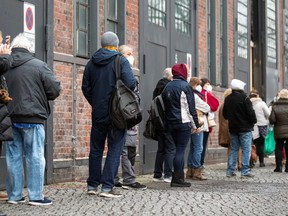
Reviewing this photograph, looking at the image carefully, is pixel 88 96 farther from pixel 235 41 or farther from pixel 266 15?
pixel 266 15

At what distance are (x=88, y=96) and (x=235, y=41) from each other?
12632mm

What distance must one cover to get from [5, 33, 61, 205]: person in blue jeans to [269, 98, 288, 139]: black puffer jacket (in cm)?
864

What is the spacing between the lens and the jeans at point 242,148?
1490cm

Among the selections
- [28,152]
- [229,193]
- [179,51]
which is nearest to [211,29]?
[179,51]

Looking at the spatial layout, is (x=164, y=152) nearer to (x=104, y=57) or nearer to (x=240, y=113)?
(x=240, y=113)

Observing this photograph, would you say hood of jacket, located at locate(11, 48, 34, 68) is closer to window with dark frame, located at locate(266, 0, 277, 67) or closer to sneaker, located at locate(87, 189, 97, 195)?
sneaker, located at locate(87, 189, 97, 195)

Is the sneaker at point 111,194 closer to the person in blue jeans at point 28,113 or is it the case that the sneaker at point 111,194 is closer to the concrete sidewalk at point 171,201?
the concrete sidewalk at point 171,201

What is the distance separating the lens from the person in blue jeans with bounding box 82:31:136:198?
394 inches

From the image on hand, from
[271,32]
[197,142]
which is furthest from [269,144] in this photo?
[197,142]

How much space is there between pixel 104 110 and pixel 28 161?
4.11 ft

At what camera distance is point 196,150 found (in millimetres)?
14102

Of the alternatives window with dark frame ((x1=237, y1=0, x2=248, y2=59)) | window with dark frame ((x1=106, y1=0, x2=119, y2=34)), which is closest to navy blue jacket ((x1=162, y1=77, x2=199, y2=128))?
window with dark frame ((x1=106, y1=0, x2=119, y2=34))

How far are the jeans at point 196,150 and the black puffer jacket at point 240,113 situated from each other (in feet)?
2.70

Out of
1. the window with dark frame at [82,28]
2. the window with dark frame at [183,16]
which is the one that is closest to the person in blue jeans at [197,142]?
the window with dark frame at [82,28]
